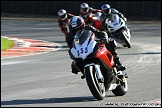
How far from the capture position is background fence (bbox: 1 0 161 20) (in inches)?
1522

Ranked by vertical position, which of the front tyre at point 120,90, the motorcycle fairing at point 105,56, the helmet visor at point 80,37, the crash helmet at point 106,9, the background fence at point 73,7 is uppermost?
the helmet visor at point 80,37

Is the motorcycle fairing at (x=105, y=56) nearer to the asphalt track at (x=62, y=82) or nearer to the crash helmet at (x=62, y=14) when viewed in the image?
the asphalt track at (x=62, y=82)

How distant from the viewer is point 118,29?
19.2m

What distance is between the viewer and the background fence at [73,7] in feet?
127

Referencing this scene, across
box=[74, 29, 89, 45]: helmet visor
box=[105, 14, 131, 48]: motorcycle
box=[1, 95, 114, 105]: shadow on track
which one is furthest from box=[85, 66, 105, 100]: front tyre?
box=[105, 14, 131, 48]: motorcycle

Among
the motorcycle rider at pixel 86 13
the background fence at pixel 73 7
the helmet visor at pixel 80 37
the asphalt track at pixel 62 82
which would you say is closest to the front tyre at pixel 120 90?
the asphalt track at pixel 62 82

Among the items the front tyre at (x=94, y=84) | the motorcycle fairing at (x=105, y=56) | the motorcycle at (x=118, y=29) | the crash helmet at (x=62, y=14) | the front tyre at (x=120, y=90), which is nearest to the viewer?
the front tyre at (x=94, y=84)

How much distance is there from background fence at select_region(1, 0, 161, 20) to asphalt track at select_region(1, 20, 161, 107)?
20.0 meters

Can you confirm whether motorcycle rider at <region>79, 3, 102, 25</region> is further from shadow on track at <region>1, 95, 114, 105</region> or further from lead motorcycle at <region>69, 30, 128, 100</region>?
shadow on track at <region>1, 95, 114, 105</region>

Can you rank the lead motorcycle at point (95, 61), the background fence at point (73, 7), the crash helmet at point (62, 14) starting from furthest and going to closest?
the background fence at point (73, 7), the crash helmet at point (62, 14), the lead motorcycle at point (95, 61)

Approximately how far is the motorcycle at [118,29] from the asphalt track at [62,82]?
34 cm

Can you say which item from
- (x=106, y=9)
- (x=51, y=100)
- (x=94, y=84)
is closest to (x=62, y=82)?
(x=51, y=100)

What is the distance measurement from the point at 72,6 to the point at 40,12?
3.47m

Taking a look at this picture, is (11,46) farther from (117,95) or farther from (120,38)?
(117,95)
